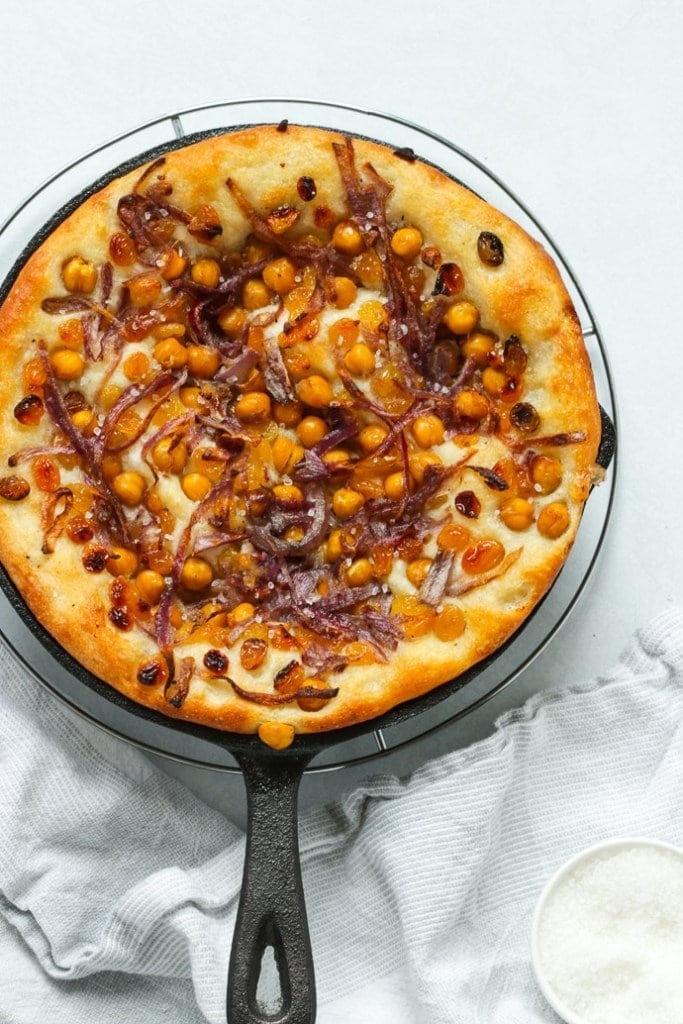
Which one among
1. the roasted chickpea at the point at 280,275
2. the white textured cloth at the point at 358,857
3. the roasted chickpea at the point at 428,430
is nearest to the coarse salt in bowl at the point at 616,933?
the white textured cloth at the point at 358,857

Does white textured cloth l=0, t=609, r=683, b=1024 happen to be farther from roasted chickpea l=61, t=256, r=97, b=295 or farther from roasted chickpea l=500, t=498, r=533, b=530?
roasted chickpea l=61, t=256, r=97, b=295

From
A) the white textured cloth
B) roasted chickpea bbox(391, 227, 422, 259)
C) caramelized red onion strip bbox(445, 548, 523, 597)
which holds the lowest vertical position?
the white textured cloth

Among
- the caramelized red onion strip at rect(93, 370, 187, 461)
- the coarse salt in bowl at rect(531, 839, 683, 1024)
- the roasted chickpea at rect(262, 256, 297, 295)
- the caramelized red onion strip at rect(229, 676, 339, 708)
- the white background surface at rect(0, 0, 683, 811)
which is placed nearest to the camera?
the caramelized red onion strip at rect(229, 676, 339, 708)

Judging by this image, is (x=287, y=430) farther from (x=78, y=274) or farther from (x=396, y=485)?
(x=78, y=274)

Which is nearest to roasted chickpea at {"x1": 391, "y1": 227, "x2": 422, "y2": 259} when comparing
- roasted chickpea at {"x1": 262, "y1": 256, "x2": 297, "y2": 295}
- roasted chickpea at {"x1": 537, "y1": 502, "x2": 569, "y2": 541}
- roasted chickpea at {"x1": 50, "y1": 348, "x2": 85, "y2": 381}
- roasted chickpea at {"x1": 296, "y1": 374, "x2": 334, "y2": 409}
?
roasted chickpea at {"x1": 262, "y1": 256, "x2": 297, "y2": 295}

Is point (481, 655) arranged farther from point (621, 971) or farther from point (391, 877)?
point (621, 971)

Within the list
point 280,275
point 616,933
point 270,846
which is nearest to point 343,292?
point 280,275

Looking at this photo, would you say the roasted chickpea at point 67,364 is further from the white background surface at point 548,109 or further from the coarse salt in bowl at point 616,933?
the coarse salt in bowl at point 616,933
